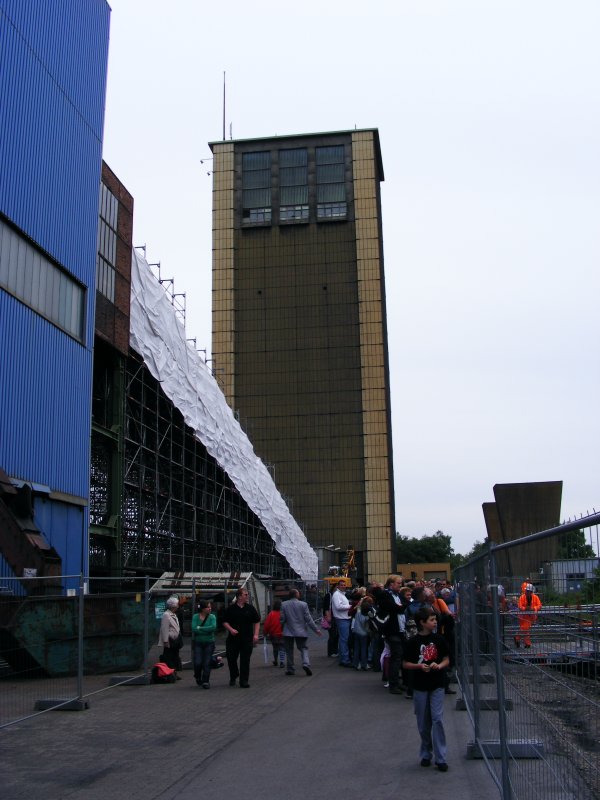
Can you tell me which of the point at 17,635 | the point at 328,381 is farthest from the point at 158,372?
the point at 328,381

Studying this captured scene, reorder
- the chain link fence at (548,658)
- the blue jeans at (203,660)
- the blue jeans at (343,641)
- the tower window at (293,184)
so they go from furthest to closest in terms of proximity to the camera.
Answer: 1. the tower window at (293,184)
2. the blue jeans at (343,641)
3. the blue jeans at (203,660)
4. the chain link fence at (548,658)

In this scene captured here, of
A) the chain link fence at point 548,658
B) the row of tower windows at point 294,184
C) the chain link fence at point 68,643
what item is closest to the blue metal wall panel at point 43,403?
the chain link fence at point 68,643

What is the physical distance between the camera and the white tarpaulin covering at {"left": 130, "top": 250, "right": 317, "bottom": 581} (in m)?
29.0

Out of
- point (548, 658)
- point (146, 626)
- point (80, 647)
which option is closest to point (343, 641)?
point (146, 626)

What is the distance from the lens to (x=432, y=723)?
7.98 meters

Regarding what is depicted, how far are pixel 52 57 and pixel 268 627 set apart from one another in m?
15.6

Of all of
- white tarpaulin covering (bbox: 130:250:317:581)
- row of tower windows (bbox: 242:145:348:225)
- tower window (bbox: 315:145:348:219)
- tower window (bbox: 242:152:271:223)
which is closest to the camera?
white tarpaulin covering (bbox: 130:250:317:581)

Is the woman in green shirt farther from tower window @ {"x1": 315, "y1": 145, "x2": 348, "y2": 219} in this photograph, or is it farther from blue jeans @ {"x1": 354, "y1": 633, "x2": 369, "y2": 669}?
tower window @ {"x1": 315, "y1": 145, "x2": 348, "y2": 219}

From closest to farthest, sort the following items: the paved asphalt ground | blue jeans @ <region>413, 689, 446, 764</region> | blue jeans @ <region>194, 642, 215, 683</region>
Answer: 1. the paved asphalt ground
2. blue jeans @ <region>413, 689, 446, 764</region>
3. blue jeans @ <region>194, 642, 215, 683</region>

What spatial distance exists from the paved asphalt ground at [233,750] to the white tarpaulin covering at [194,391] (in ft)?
56.1

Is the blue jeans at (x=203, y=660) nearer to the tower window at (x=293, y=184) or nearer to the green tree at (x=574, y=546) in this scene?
the green tree at (x=574, y=546)

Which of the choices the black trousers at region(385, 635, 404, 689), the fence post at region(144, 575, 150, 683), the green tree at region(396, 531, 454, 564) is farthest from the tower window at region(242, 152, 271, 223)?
the green tree at region(396, 531, 454, 564)

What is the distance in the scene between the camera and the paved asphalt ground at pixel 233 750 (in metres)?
7.27

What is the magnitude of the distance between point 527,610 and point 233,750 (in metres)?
4.95
